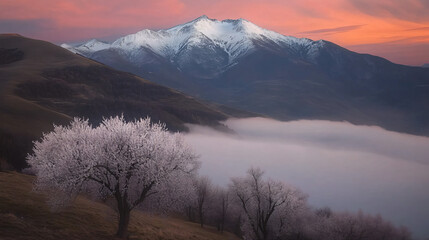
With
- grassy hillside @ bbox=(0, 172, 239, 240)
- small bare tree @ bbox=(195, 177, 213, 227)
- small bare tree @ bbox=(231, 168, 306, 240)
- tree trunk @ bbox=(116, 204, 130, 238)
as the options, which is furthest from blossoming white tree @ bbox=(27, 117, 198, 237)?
small bare tree @ bbox=(195, 177, 213, 227)

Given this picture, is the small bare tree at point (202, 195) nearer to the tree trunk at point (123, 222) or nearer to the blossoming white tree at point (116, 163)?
the tree trunk at point (123, 222)

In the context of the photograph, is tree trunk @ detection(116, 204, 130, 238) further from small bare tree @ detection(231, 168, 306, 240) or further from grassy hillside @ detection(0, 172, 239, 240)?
small bare tree @ detection(231, 168, 306, 240)

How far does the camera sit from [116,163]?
124ft

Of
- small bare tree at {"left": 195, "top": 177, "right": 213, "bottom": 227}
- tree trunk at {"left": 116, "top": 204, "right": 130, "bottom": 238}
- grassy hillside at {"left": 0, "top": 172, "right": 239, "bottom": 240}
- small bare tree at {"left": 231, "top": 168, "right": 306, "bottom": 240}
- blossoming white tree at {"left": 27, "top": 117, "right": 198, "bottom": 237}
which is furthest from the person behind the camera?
small bare tree at {"left": 195, "top": 177, "right": 213, "bottom": 227}

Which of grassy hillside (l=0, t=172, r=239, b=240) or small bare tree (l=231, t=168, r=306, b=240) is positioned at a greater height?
small bare tree (l=231, t=168, r=306, b=240)

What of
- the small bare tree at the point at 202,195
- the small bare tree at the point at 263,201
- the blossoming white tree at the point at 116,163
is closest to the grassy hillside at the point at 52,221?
the blossoming white tree at the point at 116,163

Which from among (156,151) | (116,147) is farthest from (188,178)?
(116,147)

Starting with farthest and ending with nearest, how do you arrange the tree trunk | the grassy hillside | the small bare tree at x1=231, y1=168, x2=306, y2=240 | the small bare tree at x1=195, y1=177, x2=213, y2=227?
the small bare tree at x1=195, y1=177, x2=213, y2=227
the small bare tree at x1=231, y1=168, x2=306, y2=240
the tree trunk
the grassy hillside

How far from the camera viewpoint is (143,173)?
129 ft

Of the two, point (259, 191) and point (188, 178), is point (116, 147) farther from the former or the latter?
point (259, 191)

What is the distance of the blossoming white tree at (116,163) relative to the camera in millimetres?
36938

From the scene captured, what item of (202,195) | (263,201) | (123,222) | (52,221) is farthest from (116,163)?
(202,195)

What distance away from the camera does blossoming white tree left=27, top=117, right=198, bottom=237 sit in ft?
121

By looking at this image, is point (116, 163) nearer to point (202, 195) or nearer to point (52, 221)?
point (52, 221)
